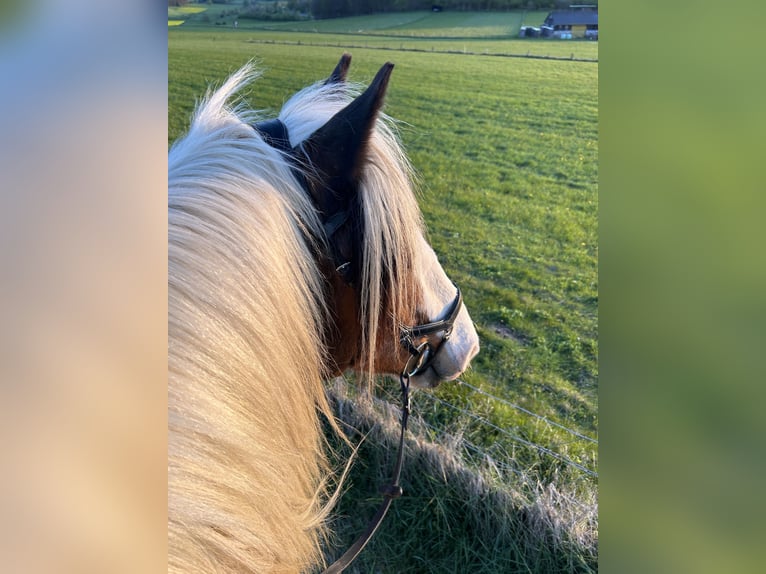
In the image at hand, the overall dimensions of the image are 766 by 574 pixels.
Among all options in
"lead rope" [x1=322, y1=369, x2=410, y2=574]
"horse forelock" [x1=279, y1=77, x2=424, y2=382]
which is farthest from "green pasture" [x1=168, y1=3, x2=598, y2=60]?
"lead rope" [x1=322, y1=369, x2=410, y2=574]

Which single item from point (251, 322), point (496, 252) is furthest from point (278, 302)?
point (496, 252)

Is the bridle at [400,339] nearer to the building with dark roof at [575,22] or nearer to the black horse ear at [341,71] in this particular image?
the black horse ear at [341,71]

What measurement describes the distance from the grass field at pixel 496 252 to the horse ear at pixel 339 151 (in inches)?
19.0

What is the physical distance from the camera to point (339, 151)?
97 centimetres

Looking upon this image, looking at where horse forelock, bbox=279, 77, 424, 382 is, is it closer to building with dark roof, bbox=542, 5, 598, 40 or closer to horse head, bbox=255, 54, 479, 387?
horse head, bbox=255, 54, 479, 387

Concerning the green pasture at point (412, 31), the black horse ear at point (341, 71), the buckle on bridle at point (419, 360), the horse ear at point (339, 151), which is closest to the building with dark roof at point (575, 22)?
the green pasture at point (412, 31)

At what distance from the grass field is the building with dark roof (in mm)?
84

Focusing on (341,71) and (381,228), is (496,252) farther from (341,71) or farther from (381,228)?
(381,228)
